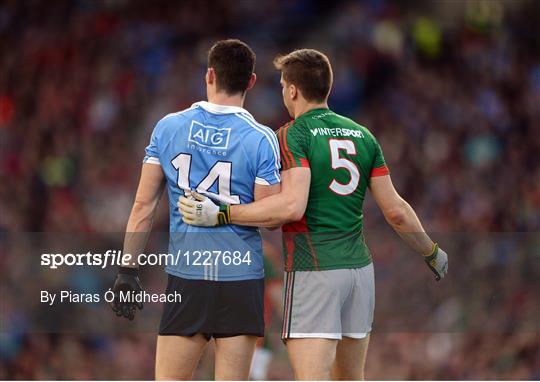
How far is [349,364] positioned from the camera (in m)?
4.58

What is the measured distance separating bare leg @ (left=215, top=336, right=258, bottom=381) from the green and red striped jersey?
48 centimetres

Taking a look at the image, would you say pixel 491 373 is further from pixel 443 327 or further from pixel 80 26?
pixel 80 26

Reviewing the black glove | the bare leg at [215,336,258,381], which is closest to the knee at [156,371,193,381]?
the bare leg at [215,336,258,381]

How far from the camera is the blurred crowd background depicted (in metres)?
9.67

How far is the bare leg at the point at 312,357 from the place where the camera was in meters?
4.30

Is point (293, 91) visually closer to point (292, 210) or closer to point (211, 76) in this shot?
point (211, 76)

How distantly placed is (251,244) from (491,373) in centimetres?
468

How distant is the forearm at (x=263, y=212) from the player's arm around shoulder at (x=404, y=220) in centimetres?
56

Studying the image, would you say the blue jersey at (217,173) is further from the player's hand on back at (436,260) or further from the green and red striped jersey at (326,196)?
the player's hand on back at (436,260)

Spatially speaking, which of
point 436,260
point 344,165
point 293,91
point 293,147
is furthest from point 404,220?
point 293,91

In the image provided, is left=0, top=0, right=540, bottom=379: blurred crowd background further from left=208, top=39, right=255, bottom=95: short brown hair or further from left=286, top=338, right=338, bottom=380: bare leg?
left=208, top=39, right=255, bottom=95: short brown hair

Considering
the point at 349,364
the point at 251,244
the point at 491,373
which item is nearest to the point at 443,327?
the point at 491,373

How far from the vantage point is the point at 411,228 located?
4699 mm

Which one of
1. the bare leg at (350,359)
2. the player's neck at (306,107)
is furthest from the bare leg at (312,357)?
the player's neck at (306,107)
